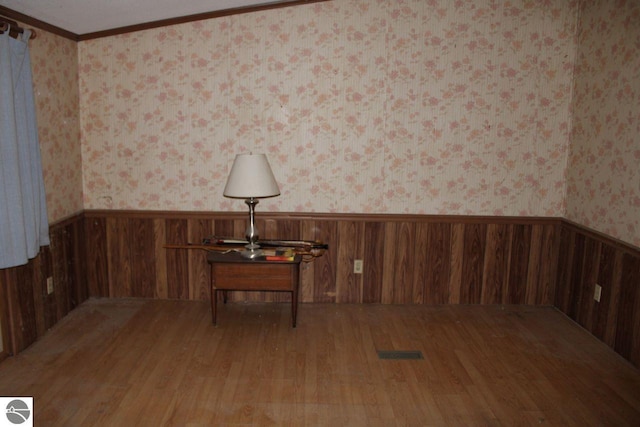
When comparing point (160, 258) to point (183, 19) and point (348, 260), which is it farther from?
point (183, 19)

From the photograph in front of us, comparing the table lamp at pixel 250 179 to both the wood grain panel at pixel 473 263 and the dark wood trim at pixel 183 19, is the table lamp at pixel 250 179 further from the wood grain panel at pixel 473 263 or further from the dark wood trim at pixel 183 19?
the wood grain panel at pixel 473 263

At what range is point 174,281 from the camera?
404cm

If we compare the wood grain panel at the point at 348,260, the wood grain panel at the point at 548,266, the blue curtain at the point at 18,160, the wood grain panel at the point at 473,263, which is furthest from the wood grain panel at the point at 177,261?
the wood grain panel at the point at 548,266

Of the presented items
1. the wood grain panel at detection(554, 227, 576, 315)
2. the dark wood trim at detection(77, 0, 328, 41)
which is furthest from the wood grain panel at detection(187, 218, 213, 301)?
the wood grain panel at detection(554, 227, 576, 315)

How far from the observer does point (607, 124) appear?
336cm

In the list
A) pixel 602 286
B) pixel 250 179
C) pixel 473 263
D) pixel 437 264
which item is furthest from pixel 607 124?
pixel 250 179

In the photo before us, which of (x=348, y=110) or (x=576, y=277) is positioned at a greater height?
(x=348, y=110)

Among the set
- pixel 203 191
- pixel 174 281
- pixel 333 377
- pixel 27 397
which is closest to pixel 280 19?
pixel 203 191

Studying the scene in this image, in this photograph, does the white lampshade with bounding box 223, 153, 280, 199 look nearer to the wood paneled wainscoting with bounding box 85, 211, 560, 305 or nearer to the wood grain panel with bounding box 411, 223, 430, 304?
the wood paneled wainscoting with bounding box 85, 211, 560, 305

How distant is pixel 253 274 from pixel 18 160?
5.34 ft

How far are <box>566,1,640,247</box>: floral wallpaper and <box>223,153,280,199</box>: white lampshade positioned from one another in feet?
7.67

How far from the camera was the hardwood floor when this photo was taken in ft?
8.21

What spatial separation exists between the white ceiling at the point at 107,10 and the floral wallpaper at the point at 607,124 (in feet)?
7.81

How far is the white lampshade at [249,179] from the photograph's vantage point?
3.35 m
